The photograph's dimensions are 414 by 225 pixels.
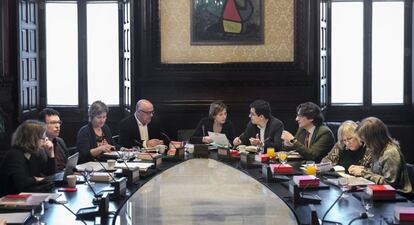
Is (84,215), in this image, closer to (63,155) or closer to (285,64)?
(63,155)

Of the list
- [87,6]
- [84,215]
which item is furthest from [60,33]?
[84,215]

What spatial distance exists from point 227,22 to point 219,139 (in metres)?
Answer: 2.26

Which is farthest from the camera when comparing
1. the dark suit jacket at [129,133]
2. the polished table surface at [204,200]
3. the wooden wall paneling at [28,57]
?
the wooden wall paneling at [28,57]

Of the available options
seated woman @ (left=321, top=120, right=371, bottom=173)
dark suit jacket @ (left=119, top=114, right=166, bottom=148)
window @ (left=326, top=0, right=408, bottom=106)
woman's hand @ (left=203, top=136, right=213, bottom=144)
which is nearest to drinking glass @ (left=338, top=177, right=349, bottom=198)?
seated woman @ (left=321, top=120, right=371, bottom=173)

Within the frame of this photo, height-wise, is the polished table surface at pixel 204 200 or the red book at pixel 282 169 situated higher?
the red book at pixel 282 169

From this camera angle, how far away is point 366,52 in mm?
9984

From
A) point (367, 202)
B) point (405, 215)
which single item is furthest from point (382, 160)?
point (405, 215)

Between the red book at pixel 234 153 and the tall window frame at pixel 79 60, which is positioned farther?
the tall window frame at pixel 79 60

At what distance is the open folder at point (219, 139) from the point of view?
8.04m

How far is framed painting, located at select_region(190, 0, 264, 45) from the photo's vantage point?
977cm

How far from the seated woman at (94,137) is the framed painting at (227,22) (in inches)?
97.4

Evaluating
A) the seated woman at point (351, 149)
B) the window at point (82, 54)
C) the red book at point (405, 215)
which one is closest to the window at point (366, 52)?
the window at point (82, 54)

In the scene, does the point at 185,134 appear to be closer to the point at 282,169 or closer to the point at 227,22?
the point at 227,22

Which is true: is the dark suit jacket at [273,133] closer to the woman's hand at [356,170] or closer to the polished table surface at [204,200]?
the polished table surface at [204,200]
